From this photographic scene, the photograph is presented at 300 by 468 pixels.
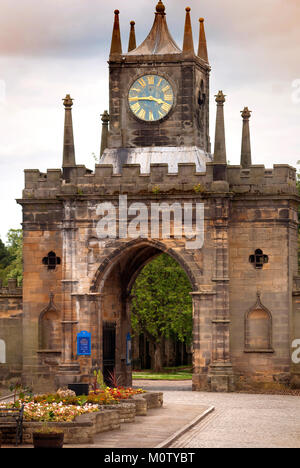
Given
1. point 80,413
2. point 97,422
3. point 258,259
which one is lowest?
point 97,422

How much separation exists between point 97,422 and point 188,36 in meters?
22.2

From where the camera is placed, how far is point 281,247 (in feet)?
140

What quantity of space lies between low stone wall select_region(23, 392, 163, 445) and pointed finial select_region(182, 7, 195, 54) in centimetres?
1725

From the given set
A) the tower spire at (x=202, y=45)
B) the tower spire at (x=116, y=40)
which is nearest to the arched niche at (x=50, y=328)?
the tower spire at (x=116, y=40)

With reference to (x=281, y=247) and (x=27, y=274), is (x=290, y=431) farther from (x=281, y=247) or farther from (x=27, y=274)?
(x=27, y=274)

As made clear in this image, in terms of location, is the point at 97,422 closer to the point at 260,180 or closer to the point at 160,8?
the point at 260,180

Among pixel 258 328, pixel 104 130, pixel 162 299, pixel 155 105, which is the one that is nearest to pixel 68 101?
pixel 155 105

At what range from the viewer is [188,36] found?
4516 centimetres

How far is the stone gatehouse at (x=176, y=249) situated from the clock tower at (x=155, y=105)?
60 millimetres

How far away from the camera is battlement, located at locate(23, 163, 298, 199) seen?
1665 inches

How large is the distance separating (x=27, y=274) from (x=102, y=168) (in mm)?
5485

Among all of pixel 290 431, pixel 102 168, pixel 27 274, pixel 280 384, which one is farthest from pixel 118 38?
pixel 290 431

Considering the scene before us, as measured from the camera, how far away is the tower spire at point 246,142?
155 ft

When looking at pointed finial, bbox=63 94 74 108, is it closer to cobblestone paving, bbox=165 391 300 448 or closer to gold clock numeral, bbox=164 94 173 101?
gold clock numeral, bbox=164 94 173 101
